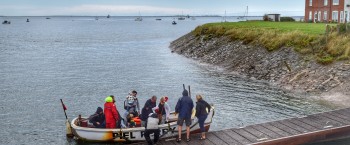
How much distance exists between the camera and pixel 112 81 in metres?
40.9

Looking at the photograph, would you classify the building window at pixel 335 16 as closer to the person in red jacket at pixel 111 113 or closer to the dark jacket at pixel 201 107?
the dark jacket at pixel 201 107

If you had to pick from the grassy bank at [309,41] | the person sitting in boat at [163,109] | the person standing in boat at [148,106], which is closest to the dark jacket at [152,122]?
the person standing in boat at [148,106]

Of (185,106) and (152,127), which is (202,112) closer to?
(185,106)

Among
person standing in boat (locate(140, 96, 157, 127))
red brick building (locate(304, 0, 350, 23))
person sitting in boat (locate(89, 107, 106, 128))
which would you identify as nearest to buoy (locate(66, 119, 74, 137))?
person sitting in boat (locate(89, 107, 106, 128))

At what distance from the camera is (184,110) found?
1786 cm

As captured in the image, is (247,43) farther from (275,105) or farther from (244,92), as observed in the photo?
(275,105)

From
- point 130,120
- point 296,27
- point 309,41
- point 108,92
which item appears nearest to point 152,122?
point 130,120

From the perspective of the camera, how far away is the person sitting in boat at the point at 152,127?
17641mm

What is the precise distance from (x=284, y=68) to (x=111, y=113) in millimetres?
23558

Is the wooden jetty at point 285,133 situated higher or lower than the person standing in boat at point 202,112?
lower

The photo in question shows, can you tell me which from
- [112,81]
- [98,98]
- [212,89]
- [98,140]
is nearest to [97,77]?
[112,81]

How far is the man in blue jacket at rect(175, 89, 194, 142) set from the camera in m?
17.8

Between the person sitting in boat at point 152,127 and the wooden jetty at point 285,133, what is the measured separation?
0.44 metres

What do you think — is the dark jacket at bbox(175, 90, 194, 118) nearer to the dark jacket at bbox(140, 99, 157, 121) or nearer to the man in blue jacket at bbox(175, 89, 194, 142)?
the man in blue jacket at bbox(175, 89, 194, 142)
